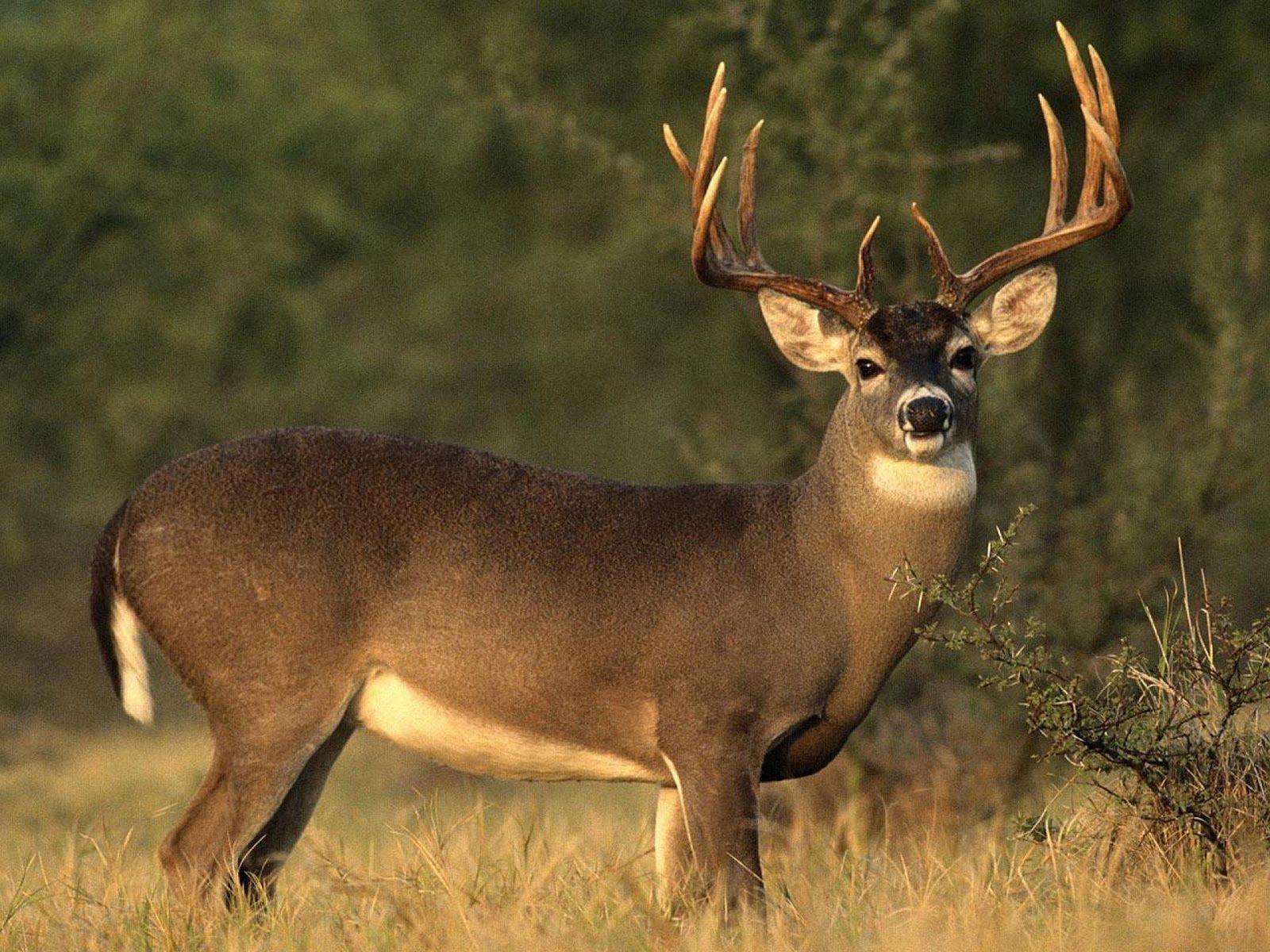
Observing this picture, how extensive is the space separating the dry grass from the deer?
0.75 feet

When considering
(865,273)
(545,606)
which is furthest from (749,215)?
(545,606)

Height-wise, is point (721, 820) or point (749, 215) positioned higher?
point (749, 215)

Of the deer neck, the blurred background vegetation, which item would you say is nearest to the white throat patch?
the deer neck

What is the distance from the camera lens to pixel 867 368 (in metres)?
6.18

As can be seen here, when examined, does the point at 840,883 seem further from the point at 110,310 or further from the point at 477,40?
the point at 110,310

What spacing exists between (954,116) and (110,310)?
18.8 feet

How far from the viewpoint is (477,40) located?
45.6 ft

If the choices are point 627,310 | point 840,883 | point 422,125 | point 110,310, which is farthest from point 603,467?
point 840,883

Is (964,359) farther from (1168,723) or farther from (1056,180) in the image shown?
(1168,723)

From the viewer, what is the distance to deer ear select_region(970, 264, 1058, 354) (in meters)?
6.43

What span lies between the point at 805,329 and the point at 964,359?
539mm

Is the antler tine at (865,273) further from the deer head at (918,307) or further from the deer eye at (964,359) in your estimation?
the deer eye at (964,359)

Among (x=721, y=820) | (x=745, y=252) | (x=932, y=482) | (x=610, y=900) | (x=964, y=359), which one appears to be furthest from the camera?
(x=745, y=252)

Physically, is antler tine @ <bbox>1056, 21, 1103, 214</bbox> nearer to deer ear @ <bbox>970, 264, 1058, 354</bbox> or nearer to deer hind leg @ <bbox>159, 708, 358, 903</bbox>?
deer ear @ <bbox>970, 264, 1058, 354</bbox>
